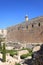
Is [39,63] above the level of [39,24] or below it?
below

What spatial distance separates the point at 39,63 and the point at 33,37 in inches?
1021

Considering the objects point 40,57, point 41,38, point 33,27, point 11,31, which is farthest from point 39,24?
point 40,57

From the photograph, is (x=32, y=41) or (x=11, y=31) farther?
(x=11, y=31)

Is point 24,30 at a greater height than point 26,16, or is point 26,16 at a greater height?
point 26,16

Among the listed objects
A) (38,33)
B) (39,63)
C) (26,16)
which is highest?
(26,16)

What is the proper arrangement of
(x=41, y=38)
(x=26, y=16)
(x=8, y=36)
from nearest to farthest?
(x=41, y=38) → (x=8, y=36) → (x=26, y=16)

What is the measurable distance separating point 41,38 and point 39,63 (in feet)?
81.0

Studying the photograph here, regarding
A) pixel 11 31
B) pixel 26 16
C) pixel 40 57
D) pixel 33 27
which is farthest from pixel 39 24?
pixel 40 57

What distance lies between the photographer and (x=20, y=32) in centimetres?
3775

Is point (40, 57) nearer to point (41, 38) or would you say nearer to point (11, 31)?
point (41, 38)

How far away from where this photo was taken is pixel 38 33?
34219 millimetres

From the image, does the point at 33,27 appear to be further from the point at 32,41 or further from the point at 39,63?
the point at 39,63

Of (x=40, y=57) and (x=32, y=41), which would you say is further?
(x=32, y=41)

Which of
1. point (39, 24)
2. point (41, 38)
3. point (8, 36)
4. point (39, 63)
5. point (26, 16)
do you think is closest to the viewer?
point (39, 63)
